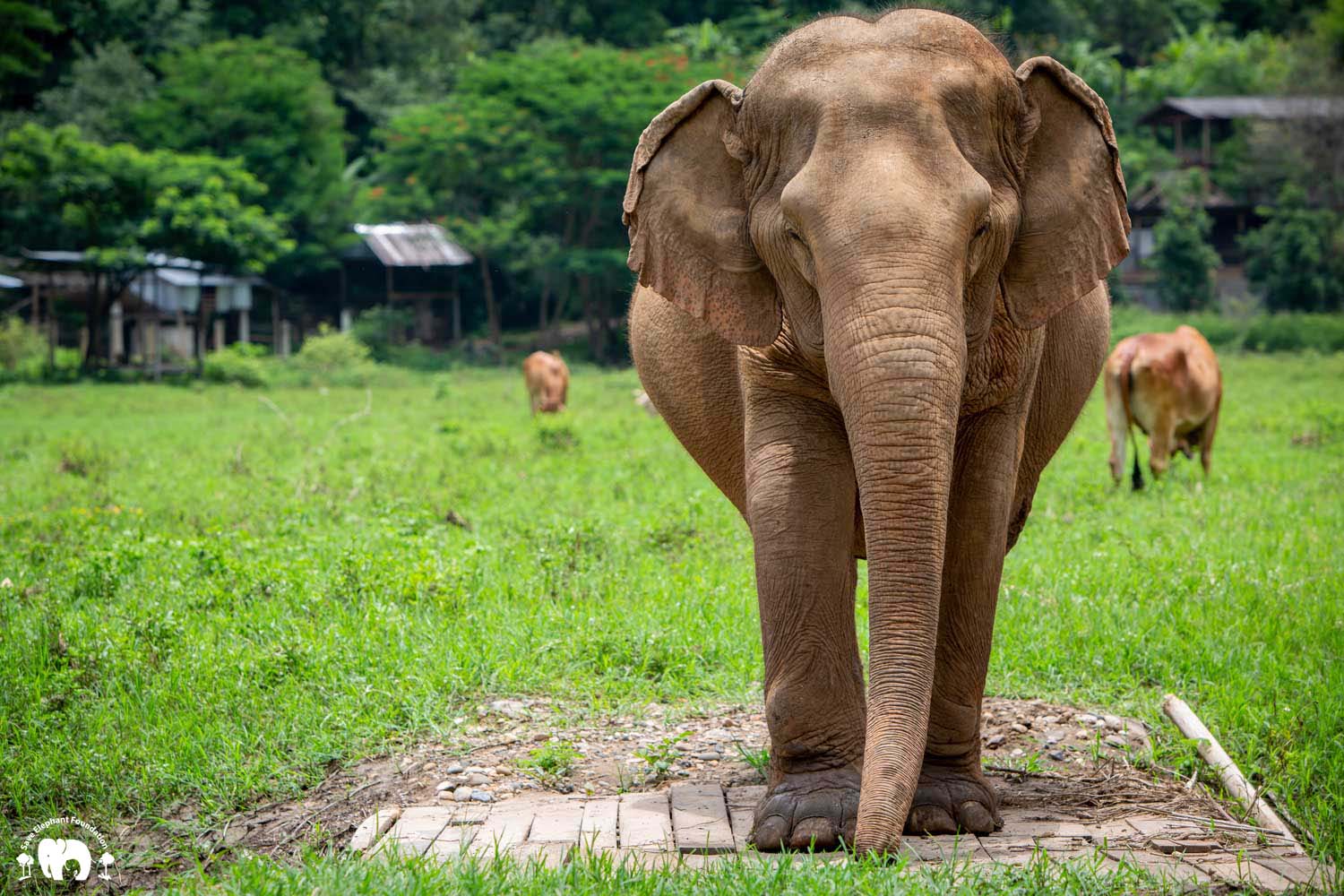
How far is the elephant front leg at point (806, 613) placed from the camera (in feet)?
14.5

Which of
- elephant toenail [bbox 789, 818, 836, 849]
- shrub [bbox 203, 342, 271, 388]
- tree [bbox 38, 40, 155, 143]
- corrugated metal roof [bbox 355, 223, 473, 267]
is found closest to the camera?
elephant toenail [bbox 789, 818, 836, 849]

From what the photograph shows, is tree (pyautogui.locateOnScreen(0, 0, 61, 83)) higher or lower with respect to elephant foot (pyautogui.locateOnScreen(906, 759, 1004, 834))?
higher

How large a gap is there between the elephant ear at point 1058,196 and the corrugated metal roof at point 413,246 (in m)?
38.0

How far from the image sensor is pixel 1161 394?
495 inches

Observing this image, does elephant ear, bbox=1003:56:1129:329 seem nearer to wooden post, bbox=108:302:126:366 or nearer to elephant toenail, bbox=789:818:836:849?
elephant toenail, bbox=789:818:836:849

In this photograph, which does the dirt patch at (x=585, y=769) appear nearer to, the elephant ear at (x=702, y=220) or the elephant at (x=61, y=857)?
the elephant at (x=61, y=857)

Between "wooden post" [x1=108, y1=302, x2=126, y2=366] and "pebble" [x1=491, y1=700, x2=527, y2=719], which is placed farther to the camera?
"wooden post" [x1=108, y1=302, x2=126, y2=366]

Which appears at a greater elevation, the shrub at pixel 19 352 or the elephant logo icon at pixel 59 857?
the elephant logo icon at pixel 59 857

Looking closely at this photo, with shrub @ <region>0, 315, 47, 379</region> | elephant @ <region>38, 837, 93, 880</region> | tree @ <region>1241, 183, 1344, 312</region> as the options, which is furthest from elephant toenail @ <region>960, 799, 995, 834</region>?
tree @ <region>1241, 183, 1344, 312</region>

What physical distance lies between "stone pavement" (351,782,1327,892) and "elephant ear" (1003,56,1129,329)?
63.4 inches

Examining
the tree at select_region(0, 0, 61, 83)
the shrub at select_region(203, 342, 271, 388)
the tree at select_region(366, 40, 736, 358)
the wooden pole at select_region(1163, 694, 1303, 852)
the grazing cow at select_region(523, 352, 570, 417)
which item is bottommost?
the shrub at select_region(203, 342, 271, 388)

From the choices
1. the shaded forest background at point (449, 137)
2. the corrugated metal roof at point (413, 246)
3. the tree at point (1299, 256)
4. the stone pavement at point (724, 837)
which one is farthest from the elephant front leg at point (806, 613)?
the corrugated metal roof at point (413, 246)

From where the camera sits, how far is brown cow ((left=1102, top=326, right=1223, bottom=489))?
1253 centimetres

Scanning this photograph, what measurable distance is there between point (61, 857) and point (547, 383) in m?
17.4
